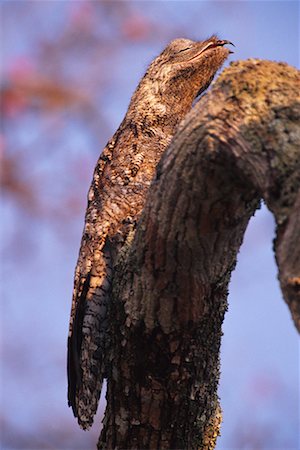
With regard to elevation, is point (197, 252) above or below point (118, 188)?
below

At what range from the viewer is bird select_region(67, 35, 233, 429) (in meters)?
2.68

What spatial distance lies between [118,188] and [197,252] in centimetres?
80

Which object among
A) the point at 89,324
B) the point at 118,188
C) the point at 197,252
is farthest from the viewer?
the point at 118,188

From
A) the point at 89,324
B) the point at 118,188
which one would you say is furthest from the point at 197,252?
the point at 118,188

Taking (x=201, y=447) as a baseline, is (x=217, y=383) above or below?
above

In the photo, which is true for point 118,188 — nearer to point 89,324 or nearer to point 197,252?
point 89,324

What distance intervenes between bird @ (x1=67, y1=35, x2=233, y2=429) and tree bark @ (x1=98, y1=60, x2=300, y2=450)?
3.9 inches

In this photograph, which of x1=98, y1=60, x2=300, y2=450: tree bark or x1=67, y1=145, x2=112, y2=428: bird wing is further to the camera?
x1=67, y1=145, x2=112, y2=428: bird wing

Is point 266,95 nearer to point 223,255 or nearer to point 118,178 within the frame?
point 223,255

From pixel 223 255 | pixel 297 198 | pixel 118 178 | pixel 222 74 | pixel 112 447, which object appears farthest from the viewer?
pixel 118 178

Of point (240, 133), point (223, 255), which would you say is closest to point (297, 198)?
point (240, 133)

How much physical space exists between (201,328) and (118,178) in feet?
2.90

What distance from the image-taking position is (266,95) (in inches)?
83.6

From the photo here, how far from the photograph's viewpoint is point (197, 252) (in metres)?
2.29
